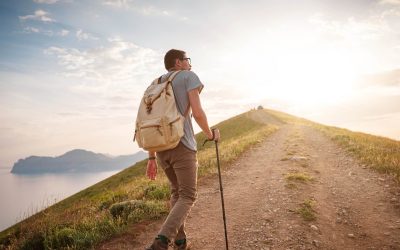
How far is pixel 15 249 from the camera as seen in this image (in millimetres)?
6410

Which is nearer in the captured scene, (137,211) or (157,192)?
(137,211)

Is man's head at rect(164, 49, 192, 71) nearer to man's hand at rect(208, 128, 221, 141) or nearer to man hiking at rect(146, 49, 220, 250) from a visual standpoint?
man hiking at rect(146, 49, 220, 250)

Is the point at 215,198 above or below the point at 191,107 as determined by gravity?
below

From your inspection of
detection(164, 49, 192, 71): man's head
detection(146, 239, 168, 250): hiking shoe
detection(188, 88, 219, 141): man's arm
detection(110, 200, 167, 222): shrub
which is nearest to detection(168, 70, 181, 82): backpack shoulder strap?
detection(164, 49, 192, 71): man's head

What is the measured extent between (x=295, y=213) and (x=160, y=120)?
4601 mm

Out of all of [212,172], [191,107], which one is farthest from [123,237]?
[212,172]

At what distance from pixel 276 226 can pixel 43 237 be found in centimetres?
529

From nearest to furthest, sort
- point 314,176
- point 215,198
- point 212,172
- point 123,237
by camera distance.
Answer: point 123,237
point 215,198
point 314,176
point 212,172

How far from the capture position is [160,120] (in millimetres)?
4145

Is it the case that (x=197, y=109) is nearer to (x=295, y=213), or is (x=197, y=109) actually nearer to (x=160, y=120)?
(x=160, y=120)

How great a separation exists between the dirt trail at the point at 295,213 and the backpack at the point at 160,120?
2.58 meters

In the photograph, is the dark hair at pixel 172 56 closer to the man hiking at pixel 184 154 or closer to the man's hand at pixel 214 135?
the man hiking at pixel 184 154

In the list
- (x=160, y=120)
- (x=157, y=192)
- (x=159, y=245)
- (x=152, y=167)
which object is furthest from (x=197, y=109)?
(x=157, y=192)

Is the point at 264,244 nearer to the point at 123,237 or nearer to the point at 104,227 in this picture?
the point at 123,237
